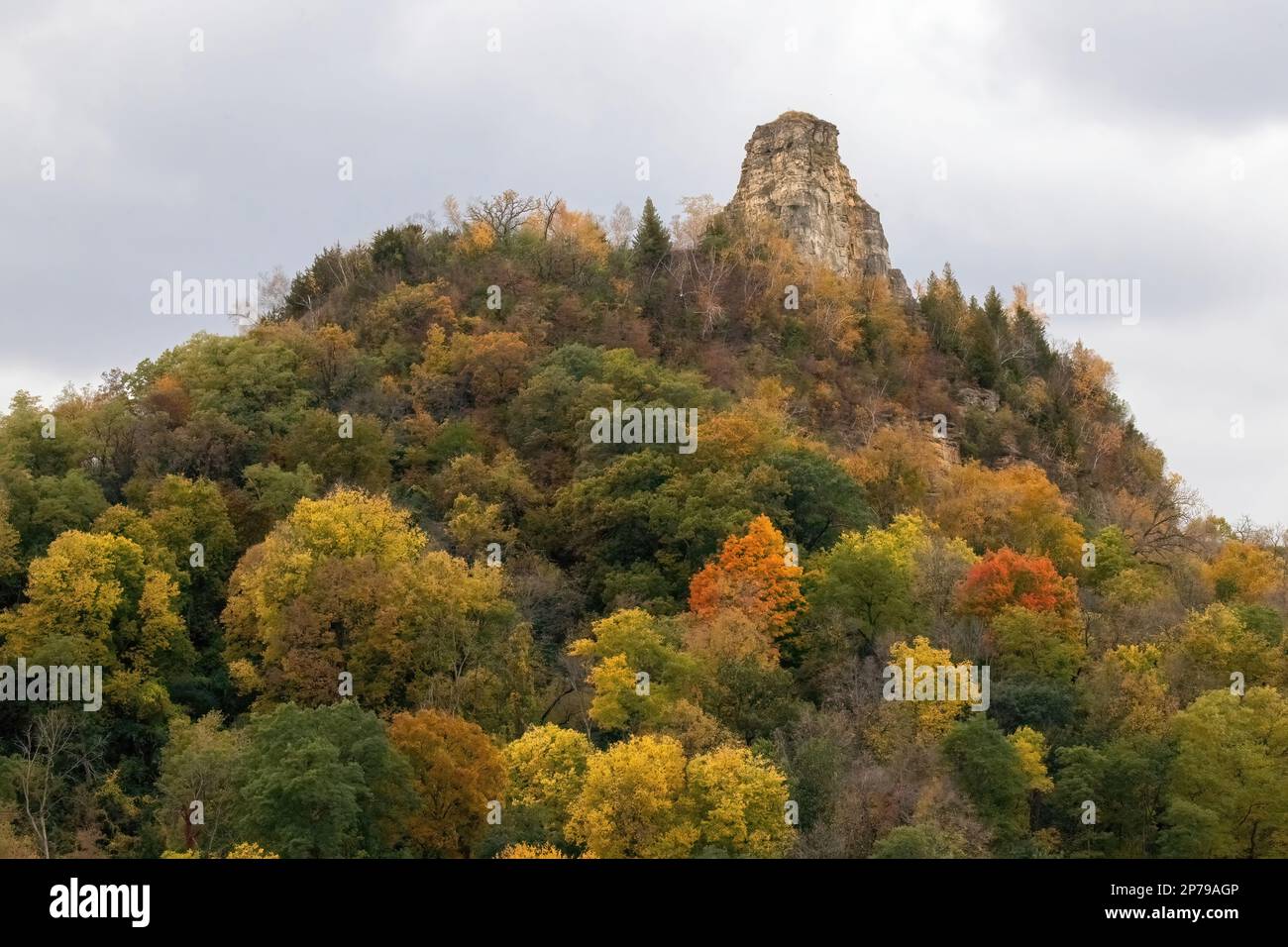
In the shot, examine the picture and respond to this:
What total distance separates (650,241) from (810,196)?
13.0 meters

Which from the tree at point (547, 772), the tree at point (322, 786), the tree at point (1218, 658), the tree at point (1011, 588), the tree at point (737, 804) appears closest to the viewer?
the tree at point (322, 786)

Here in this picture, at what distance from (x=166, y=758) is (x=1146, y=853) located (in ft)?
87.8

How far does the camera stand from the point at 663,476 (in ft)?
199

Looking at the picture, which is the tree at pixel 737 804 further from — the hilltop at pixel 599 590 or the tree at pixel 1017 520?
the tree at pixel 1017 520

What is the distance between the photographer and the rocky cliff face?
303 feet

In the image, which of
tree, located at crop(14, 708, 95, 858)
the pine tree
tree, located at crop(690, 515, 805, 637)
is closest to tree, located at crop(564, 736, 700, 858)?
tree, located at crop(690, 515, 805, 637)

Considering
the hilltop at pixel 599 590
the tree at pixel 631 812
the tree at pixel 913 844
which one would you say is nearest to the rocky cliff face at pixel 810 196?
the hilltop at pixel 599 590

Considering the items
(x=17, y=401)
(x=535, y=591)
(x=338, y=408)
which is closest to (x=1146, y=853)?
(x=535, y=591)

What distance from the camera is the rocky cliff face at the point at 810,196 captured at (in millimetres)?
92312

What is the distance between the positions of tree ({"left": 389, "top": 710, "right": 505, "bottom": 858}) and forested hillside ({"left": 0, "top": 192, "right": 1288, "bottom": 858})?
97 mm

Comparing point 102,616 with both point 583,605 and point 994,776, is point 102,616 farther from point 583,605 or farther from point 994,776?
point 994,776

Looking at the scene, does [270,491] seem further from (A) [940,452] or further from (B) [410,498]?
(A) [940,452]

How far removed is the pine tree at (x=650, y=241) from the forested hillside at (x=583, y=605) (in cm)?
93
